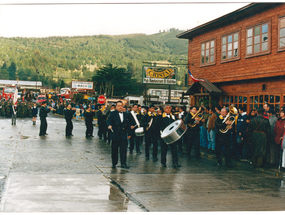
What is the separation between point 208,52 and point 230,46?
8.17ft

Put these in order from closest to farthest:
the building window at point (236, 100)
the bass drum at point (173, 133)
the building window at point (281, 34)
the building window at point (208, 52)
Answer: the bass drum at point (173, 133) → the building window at point (281, 34) → the building window at point (236, 100) → the building window at point (208, 52)

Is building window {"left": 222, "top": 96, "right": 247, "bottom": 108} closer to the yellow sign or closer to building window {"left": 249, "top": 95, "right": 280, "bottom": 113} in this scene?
building window {"left": 249, "top": 95, "right": 280, "bottom": 113}

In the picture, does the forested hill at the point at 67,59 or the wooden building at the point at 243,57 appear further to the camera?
the forested hill at the point at 67,59

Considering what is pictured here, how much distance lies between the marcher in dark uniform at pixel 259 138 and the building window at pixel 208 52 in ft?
40.0

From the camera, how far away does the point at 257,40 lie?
18.2 m

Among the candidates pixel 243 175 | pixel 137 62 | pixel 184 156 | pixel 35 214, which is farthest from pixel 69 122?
pixel 137 62

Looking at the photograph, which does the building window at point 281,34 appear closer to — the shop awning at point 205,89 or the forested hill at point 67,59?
the shop awning at point 205,89

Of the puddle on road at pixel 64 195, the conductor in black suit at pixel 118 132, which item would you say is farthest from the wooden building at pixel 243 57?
the puddle on road at pixel 64 195

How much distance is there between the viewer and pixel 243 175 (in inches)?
363

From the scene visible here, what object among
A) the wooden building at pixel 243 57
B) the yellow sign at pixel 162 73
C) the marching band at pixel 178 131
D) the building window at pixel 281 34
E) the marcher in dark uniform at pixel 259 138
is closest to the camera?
the marching band at pixel 178 131

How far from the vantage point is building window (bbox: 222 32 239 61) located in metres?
20.0

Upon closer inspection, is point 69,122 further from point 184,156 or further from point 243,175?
point 243,175

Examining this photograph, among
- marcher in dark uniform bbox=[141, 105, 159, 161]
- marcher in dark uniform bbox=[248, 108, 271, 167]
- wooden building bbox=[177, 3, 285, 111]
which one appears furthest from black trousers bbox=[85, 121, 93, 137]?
marcher in dark uniform bbox=[248, 108, 271, 167]

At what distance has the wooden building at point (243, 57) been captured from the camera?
1684cm
